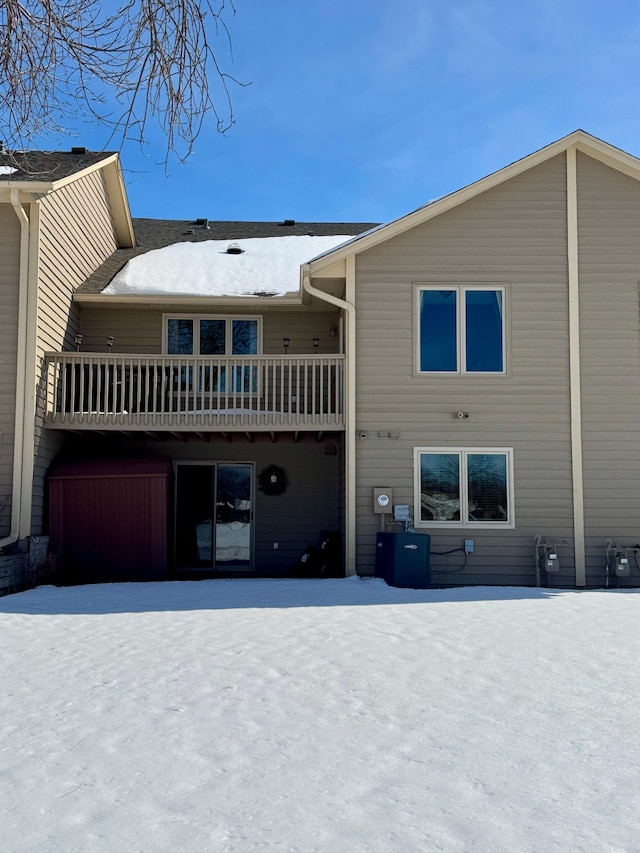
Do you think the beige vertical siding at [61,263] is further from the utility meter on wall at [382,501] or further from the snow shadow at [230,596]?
the utility meter on wall at [382,501]

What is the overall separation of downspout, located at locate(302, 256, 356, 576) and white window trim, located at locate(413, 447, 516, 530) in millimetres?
911

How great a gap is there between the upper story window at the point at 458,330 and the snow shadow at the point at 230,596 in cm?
336

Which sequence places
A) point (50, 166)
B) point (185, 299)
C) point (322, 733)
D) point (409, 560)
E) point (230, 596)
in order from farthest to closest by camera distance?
point (185, 299)
point (50, 166)
point (409, 560)
point (230, 596)
point (322, 733)

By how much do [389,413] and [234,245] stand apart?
620 centimetres

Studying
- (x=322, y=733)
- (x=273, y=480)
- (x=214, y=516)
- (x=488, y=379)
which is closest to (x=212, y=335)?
(x=273, y=480)

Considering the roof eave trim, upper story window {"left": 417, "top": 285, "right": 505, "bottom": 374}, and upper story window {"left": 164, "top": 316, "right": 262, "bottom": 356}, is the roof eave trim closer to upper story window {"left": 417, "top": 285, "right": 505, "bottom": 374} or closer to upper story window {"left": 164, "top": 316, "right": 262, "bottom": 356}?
upper story window {"left": 164, "top": 316, "right": 262, "bottom": 356}

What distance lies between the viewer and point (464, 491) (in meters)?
11.8

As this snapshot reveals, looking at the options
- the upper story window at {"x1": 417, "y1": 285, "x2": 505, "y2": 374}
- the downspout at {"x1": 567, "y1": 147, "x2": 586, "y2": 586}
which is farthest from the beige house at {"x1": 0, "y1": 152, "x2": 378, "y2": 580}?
the downspout at {"x1": 567, "y1": 147, "x2": 586, "y2": 586}

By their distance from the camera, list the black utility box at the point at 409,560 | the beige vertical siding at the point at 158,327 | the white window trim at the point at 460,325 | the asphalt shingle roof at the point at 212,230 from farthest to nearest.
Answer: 1. the asphalt shingle roof at the point at 212,230
2. the beige vertical siding at the point at 158,327
3. the white window trim at the point at 460,325
4. the black utility box at the point at 409,560

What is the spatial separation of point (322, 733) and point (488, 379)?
26.8ft

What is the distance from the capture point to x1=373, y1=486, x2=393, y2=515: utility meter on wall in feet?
38.0

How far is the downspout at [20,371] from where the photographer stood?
1118cm

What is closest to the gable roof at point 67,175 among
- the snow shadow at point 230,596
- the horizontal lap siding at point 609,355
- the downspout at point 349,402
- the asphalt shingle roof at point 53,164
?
the asphalt shingle roof at point 53,164

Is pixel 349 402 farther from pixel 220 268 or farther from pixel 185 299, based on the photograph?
pixel 220 268
